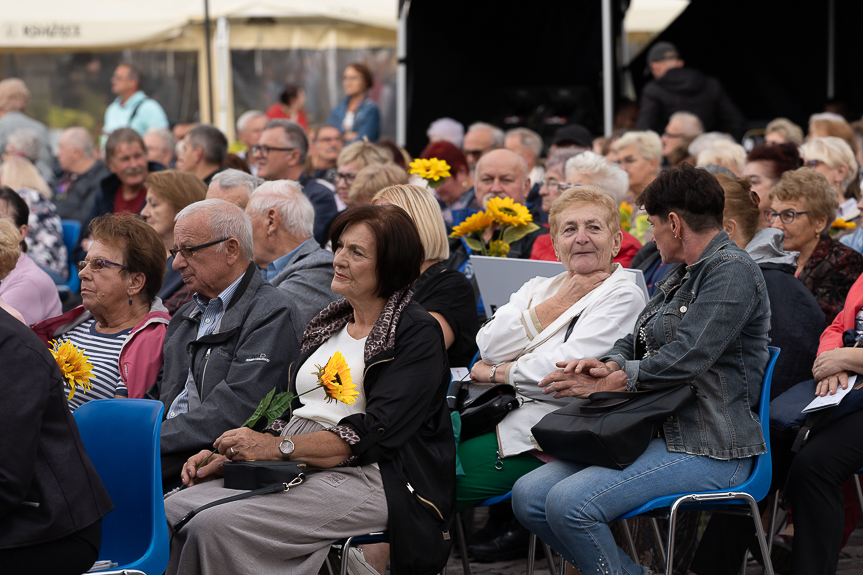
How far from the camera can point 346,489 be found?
114 inches

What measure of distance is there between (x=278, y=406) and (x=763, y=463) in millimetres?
1520

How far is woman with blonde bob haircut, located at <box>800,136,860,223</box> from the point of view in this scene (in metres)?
5.39

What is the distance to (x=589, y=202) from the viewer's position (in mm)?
3555

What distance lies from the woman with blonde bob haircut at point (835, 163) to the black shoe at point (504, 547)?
8.77ft

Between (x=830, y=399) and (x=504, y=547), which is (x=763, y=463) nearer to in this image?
(x=830, y=399)

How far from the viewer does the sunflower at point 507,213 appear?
4238mm

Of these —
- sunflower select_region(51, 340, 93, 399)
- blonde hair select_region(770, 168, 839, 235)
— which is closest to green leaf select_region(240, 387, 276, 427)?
sunflower select_region(51, 340, 93, 399)

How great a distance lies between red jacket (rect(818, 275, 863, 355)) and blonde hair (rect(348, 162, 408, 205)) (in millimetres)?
2413

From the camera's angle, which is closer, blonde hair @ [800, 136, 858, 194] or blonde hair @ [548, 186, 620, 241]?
blonde hair @ [548, 186, 620, 241]

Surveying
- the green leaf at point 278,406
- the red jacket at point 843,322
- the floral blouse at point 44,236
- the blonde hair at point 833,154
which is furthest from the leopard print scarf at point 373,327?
the floral blouse at point 44,236

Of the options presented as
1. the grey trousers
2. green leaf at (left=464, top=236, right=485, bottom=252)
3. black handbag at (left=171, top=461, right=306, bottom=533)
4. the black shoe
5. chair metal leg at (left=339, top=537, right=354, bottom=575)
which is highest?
green leaf at (left=464, top=236, right=485, bottom=252)

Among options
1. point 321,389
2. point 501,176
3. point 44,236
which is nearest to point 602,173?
point 501,176

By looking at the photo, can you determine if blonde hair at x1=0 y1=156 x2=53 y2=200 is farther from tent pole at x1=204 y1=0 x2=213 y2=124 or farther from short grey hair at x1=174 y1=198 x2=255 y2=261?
tent pole at x1=204 y1=0 x2=213 y2=124

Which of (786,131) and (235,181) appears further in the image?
(786,131)
